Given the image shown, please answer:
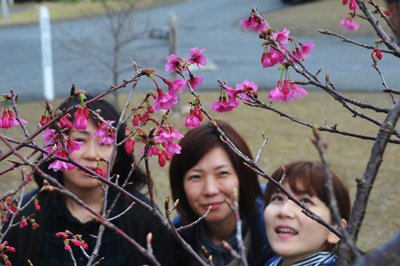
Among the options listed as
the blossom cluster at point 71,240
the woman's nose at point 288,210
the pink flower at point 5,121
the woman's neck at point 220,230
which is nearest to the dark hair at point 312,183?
the woman's nose at point 288,210

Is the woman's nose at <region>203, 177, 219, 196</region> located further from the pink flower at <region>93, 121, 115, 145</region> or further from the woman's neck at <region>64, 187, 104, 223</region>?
the pink flower at <region>93, 121, 115, 145</region>

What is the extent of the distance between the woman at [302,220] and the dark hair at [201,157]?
22 cm

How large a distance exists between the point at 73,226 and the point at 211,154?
67 cm

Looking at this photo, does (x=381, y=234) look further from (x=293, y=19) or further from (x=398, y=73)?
(x=293, y=19)

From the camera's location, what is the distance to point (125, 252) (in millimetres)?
2344

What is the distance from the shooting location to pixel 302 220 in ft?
6.27

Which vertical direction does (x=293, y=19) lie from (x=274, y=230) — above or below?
below

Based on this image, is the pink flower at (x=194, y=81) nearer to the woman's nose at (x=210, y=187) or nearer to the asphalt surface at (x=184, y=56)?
the woman's nose at (x=210, y=187)

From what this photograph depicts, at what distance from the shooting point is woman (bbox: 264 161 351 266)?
6.26ft

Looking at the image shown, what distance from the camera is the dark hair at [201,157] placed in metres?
2.31

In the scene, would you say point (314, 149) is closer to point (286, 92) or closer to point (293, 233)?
point (293, 233)

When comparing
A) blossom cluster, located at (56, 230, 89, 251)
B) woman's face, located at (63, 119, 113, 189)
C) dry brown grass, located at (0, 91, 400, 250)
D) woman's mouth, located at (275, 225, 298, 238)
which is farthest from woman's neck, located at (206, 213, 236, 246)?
dry brown grass, located at (0, 91, 400, 250)

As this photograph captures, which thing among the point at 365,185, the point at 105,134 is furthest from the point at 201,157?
the point at 365,185

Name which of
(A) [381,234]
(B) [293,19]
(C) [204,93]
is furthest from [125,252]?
(B) [293,19]
